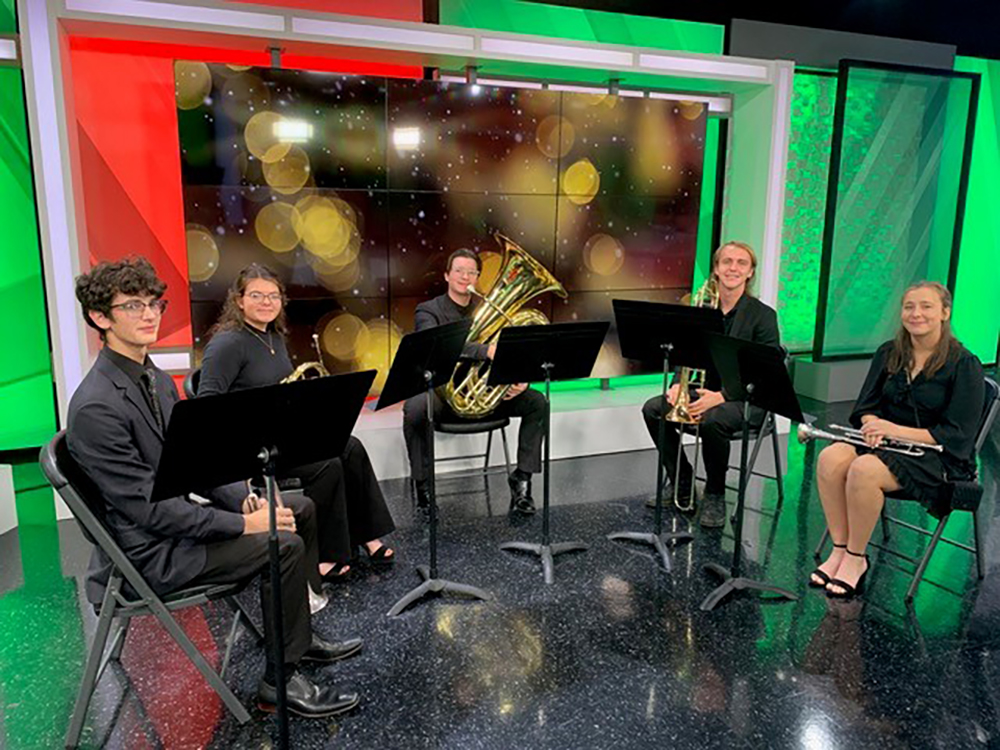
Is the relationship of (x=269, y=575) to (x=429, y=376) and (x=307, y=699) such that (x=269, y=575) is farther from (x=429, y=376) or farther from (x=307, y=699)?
(x=429, y=376)

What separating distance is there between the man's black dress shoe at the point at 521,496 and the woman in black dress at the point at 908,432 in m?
1.53

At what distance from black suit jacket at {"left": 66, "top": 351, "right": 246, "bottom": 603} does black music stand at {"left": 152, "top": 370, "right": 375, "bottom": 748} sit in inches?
10.3

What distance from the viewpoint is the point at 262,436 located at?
6.91 feet

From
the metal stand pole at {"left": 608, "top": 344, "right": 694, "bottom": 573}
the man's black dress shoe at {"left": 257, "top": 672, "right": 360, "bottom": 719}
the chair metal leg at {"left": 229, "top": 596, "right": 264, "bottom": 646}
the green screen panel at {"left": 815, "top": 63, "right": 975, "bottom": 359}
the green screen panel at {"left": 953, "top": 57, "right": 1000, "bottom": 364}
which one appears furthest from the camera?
the green screen panel at {"left": 953, "top": 57, "right": 1000, "bottom": 364}

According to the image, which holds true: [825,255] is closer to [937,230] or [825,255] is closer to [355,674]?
[937,230]

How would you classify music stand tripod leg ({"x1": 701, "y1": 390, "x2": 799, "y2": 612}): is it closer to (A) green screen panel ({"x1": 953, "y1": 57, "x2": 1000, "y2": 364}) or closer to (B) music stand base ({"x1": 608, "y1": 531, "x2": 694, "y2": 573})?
(B) music stand base ({"x1": 608, "y1": 531, "x2": 694, "y2": 573})

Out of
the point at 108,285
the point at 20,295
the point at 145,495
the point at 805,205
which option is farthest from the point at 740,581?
the point at 805,205

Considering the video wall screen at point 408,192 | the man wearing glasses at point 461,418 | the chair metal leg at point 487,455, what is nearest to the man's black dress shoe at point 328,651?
the man wearing glasses at point 461,418

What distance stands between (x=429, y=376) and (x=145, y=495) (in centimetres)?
122

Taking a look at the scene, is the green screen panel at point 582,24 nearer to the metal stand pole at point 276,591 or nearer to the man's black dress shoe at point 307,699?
the metal stand pole at point 276,591

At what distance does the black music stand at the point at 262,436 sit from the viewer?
6.45 ft

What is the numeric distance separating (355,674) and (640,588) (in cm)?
134

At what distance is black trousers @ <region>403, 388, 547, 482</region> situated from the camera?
4199 mm

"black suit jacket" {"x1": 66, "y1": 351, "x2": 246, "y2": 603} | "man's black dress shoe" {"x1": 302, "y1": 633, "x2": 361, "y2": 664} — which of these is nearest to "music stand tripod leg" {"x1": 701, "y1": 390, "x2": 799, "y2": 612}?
"man's black dress shoe" {"x1": 302, "y1": 633, "x2": 361, "y2": 664}
